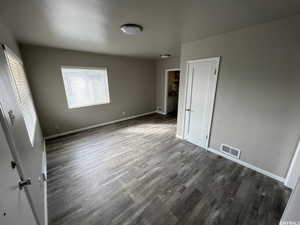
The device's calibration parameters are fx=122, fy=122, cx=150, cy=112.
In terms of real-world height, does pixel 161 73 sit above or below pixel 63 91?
above

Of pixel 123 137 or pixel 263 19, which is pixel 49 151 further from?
pixel 263 19

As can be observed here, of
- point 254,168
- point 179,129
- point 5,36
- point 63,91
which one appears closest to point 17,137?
point 5,36

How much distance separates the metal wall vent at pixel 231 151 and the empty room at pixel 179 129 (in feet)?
0.07

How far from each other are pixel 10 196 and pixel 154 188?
1601 mm

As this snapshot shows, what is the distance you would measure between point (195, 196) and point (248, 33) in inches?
103

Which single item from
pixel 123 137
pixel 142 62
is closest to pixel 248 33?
pixel 123 137

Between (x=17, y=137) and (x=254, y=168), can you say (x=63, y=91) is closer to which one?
(x=17, y=137)

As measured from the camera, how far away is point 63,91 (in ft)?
11.4

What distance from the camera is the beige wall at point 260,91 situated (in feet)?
5.59

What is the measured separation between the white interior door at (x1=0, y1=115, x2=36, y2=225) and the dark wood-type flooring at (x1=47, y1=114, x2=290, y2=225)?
A: 80 cm

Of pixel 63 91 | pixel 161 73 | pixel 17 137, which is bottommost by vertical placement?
pixel 17 137

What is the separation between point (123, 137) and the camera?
3.52 meters

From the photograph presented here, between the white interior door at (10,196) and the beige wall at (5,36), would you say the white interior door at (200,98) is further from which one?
the beige wall at (5,36)

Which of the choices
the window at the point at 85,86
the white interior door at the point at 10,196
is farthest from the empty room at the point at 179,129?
the window at the point at 85,86
